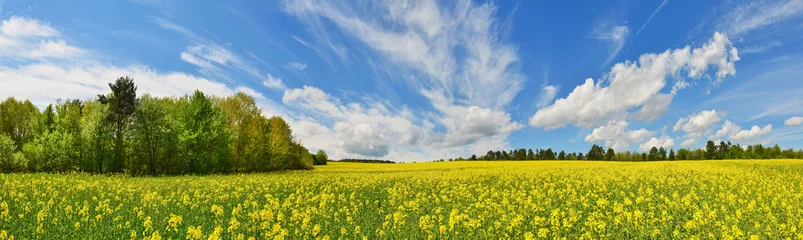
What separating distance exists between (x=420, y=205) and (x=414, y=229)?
4512 mm

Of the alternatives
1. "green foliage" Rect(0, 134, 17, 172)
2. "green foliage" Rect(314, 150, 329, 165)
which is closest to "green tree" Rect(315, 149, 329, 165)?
"green foliage" Rect(314, 150, 329, 165)

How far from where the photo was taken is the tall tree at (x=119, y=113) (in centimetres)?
3956

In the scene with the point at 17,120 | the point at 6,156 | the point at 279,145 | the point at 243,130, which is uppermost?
the point at 17,120

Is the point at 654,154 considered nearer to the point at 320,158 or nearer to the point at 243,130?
the point at 320,158

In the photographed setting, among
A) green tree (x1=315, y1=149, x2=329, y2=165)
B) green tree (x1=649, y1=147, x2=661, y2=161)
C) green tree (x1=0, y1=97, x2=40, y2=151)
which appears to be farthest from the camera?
green tree (x1=649, y1=147, x2=661, y2=161)

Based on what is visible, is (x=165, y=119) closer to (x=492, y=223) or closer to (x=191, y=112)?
(x=191, y=112)

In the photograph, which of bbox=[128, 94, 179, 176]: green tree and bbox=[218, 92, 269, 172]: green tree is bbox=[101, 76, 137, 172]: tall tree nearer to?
bbox=[128, 94, 179, 176]: green tree

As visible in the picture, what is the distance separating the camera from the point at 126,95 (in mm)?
40312

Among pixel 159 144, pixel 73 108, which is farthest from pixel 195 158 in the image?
pixel 73 108

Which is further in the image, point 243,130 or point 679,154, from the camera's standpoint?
point 679,154

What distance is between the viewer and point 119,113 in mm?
39844

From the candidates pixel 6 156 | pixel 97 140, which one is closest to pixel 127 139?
pixel 97 140

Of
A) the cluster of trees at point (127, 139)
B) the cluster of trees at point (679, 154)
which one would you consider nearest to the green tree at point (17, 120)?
the cluster of trees at point (127, 139)

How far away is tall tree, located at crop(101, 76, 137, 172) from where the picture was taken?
39.6m
